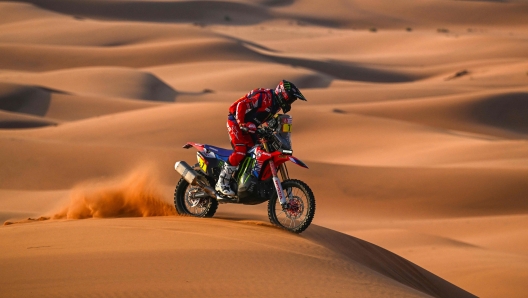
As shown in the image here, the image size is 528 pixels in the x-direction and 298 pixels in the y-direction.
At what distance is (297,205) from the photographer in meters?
8.26

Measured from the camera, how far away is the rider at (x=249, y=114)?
27.2ft

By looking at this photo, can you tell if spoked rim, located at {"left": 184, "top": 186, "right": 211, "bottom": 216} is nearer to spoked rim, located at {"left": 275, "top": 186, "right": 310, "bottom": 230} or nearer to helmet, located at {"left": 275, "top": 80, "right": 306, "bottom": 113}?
spoked rim, located at {"left": 275, "top": 186, "right": 310, "bottom": 230}

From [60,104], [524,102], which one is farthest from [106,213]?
[524,102]

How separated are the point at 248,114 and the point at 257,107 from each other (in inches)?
5.6

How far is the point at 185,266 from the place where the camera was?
6.38m

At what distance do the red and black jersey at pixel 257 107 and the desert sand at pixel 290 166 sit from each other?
1215 mm

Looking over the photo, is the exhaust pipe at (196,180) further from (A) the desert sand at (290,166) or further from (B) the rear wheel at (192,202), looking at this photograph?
(A) the desert sand at (290,166)

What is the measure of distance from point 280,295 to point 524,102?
2906cm

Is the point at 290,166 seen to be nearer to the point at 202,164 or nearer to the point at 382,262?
the point at 382,262

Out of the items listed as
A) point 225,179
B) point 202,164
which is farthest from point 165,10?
point 225,179

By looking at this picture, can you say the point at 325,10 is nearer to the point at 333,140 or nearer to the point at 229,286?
the point at 333,140

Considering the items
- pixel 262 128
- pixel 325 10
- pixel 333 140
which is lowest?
pixel 262 128

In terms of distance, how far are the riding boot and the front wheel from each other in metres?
0.55

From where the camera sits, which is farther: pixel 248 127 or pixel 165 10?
pixel 165 10
